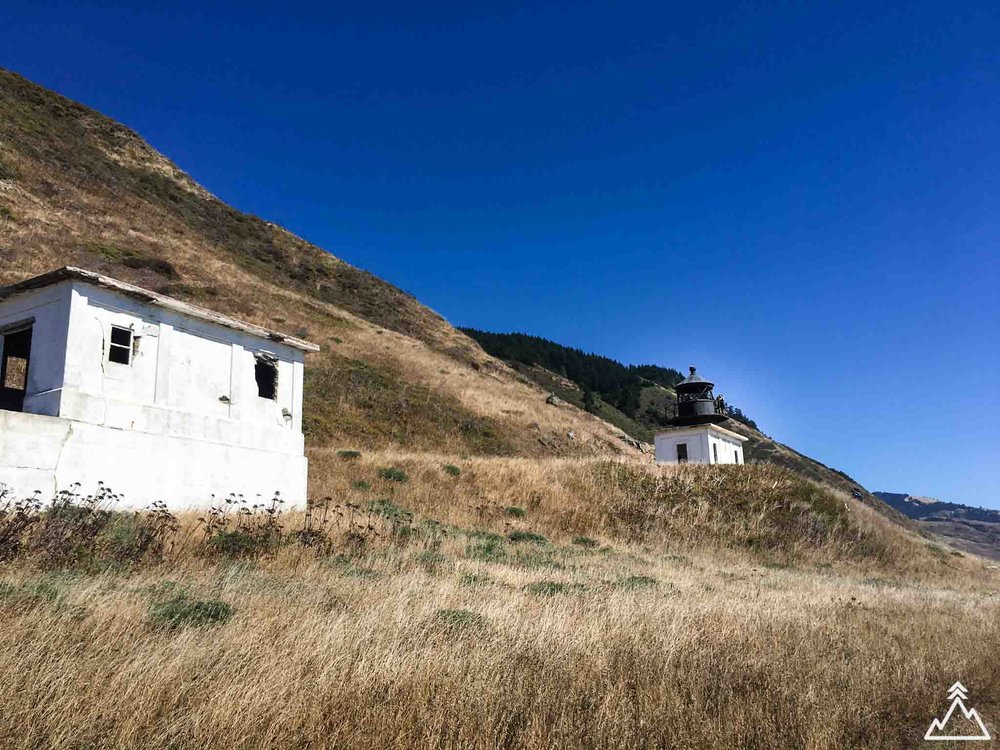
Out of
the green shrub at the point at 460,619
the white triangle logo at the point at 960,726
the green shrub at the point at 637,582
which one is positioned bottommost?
the white triangle logo at the point at 960,726

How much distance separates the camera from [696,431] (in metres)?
37.0

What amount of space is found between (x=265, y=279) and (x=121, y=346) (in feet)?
146

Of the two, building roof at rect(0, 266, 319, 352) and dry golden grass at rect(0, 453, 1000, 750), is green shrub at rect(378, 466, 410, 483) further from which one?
dry golden grass at rect(0, 453, 1000, 750)

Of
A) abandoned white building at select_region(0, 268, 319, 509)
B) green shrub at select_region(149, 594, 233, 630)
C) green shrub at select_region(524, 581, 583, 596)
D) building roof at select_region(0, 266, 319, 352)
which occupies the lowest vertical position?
green shrub at select_region(524, 581, 583, 596)

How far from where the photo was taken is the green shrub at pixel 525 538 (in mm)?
18703

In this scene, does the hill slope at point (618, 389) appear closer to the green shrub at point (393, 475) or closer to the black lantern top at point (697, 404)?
the black lantern top at point (697, 404)

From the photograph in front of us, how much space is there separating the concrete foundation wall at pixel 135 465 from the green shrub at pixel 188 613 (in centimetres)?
712

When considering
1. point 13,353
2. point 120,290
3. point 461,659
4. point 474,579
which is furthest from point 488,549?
point 13,353

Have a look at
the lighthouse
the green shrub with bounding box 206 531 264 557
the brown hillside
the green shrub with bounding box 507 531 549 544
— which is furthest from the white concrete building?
the green shrub with bounding box 206 531 264 557

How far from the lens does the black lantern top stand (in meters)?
38.0

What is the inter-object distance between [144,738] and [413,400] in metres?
37.8

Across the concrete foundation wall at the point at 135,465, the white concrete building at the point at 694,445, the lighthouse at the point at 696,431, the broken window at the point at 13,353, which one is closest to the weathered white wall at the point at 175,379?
the concrete foundation wall at the point at 135,465

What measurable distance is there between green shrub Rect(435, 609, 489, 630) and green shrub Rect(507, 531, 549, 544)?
10.8 meters

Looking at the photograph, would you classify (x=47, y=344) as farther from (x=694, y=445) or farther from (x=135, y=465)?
(x=694, y=445)
